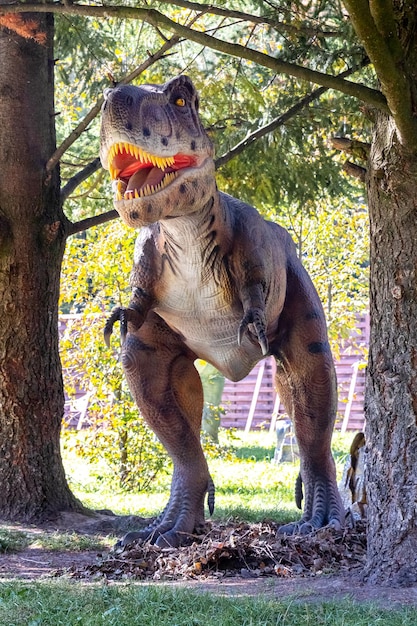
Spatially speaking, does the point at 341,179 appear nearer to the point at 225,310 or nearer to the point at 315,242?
the point at 225,310

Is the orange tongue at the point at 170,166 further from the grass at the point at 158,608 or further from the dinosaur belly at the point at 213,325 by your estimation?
the grass at the point at 158,608

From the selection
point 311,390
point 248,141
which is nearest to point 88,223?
point 248,141

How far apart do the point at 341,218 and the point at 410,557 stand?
1137cm

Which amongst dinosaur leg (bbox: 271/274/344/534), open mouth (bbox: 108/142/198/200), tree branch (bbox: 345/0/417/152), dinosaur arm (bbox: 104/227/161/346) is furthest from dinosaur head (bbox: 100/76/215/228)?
dinosaur leg (bbox: 271/274/344/534)

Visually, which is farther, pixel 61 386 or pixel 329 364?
pixel 61 386

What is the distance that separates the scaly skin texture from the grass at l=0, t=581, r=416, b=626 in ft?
4.23

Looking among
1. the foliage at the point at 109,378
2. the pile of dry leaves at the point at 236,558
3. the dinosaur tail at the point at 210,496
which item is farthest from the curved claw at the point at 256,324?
the foliage at the point at 109,378

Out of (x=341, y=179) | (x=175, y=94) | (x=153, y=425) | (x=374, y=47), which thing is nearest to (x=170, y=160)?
(x=175, y=94)

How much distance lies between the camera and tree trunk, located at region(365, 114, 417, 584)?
4.34m

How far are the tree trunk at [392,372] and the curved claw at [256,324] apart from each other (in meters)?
0.64

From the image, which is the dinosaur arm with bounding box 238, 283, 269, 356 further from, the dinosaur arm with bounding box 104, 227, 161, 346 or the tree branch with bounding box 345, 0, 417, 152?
the tree branch with bounding box 345, 0, 417, 152

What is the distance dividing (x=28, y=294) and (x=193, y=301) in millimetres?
1978

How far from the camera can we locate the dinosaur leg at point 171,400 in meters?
5.89

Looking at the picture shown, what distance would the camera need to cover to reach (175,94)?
4918 millimetres
